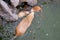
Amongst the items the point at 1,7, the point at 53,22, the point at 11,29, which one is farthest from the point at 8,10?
the point at 53,22

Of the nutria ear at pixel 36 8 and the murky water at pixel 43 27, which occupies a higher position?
the nutria ear at pixel 36 8

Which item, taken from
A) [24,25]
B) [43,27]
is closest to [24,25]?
[24,25]

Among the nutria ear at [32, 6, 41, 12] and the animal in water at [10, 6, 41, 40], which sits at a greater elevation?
the nutria ear at [32, 6, 41, 12]

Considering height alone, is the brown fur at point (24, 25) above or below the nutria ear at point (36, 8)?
below

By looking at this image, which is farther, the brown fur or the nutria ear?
the nutria ear

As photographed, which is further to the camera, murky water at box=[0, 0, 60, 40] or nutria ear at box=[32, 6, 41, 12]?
nutria ear at box=[32, 6, 41, 12]

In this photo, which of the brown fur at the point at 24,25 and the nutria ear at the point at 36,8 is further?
the nutria ear at the point at 36,8

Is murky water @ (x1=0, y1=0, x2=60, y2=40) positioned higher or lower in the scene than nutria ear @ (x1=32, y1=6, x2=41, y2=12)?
lower

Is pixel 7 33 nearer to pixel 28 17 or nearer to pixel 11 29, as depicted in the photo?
pixel 11 29
